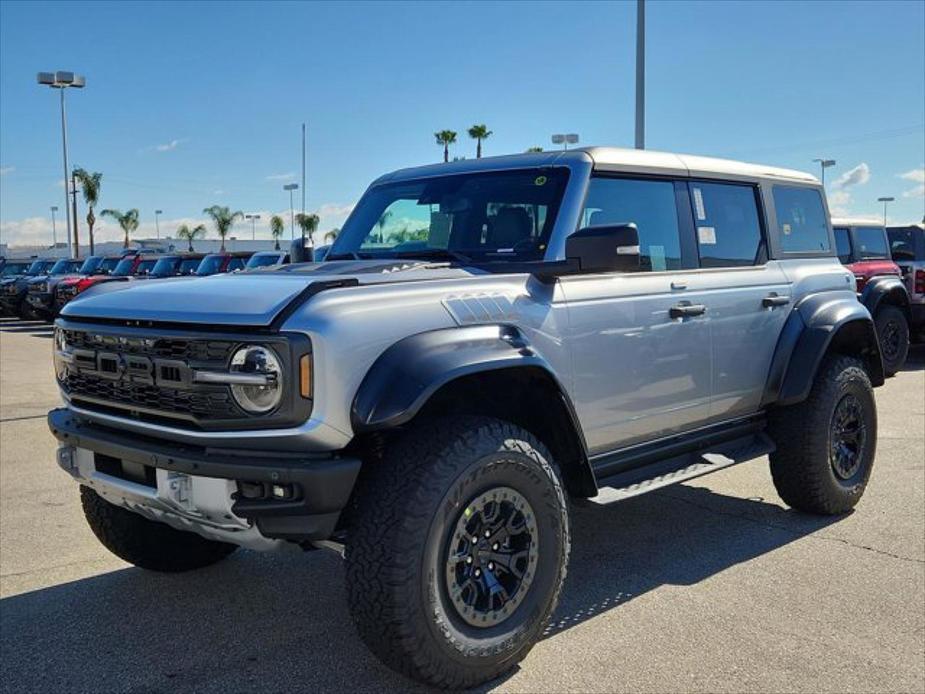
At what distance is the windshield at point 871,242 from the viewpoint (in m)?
12.1

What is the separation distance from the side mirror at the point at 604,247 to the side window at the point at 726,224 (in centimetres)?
116

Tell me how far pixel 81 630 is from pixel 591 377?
241 cm

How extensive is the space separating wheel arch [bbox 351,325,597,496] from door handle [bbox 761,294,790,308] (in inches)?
69.5

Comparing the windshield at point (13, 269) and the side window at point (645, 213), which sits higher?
the side window at point (645, 213)

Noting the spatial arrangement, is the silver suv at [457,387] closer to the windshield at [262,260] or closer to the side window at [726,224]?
the side window at [726,224]

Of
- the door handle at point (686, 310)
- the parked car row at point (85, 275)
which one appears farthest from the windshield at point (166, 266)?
the door handle at point (686, 310)

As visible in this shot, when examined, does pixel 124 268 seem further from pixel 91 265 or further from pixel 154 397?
pixel 154 397

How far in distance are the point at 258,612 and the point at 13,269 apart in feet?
85.0

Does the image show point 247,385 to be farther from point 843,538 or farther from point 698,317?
point 843,538

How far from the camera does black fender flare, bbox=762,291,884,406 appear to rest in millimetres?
4816

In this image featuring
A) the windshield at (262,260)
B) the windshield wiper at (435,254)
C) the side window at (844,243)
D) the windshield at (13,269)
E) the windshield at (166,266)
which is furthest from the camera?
the windshield at (13,269)

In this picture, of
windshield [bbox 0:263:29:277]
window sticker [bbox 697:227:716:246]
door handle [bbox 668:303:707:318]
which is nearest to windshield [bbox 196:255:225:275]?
windshield [bbox 0:263:29:277]

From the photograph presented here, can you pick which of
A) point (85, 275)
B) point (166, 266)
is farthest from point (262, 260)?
point (85, 275)

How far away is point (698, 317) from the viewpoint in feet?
14.1
